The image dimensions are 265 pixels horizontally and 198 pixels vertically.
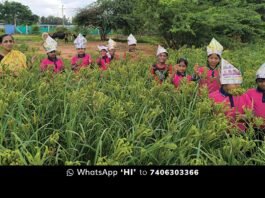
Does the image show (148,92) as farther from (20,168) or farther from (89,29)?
(89,29)

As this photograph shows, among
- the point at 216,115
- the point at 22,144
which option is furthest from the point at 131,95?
the point at 22,144

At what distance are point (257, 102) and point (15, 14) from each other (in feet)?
171

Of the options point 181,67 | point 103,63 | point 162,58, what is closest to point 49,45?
point 103,63

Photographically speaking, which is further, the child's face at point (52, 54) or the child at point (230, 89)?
the child's face at point (52, 54)

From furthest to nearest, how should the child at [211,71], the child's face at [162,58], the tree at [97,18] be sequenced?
1. the tree at [97,18]
2. the child's face at [162,58]
3. the child at [211,71]

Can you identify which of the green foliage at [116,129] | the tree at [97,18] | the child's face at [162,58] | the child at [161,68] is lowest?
the green foliage at [116,129]

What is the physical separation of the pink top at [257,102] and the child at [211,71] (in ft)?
1.32

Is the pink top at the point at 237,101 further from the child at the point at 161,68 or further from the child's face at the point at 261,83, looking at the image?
the child at the point at 161,68

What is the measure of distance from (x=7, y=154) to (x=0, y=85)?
149cm

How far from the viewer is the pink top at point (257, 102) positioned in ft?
11.9

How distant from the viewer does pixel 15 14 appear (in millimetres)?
52219

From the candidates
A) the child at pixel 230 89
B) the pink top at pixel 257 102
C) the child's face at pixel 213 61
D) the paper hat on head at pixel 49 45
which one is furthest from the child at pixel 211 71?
the paper hat on head at pixel 49 45

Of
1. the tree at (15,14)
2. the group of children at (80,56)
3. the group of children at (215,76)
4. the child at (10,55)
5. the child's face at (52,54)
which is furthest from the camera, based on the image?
the tree at (15,14)

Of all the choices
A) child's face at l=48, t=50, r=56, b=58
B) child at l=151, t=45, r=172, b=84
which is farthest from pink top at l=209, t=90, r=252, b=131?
child's face at l=48, t=50, r=56, b=58
